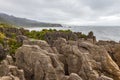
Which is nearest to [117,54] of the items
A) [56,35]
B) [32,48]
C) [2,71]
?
[32,48]

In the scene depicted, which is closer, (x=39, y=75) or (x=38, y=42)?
(x=39, y=75)

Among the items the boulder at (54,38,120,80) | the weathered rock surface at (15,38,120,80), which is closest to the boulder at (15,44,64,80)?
the weathered rock surface at (15,38,120,80)

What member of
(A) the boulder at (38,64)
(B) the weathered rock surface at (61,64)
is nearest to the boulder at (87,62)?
(B) the weathered rock surface at (61,64)

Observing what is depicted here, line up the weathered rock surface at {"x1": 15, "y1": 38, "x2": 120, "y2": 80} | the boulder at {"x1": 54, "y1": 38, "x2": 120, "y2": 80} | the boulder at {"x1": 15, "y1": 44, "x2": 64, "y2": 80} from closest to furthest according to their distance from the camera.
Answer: the boulder at {"x1": 15, "y1": 44, "x2": 64, "y2": 80} < the weathered rock surface at {"x1": 15, "y1": 38, "x2": 120, "y2": 80} < the boulder at {"x1": 54, "y1": 38, "x2": 120, "y2": 80}

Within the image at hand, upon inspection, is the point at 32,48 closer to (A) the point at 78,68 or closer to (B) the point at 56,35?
(A) the point at 78,68

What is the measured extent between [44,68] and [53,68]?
104cm

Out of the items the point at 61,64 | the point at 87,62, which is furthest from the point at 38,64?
the point at 87,62

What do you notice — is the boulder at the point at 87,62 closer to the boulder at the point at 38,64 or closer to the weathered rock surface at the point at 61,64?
the weathered rock surface at the point at 61,64

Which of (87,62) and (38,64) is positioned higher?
(38,64)

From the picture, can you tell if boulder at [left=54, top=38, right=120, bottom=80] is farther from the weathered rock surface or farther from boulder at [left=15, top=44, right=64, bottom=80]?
boulder at [left=15, top=44, right=64, bottom=80]

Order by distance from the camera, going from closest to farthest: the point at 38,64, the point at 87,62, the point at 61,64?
the point at 38,64
the point at 61,64
the point at 87,62

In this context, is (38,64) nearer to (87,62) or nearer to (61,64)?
(61,64)

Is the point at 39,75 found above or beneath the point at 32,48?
beneath

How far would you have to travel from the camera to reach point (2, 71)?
36.9 m
